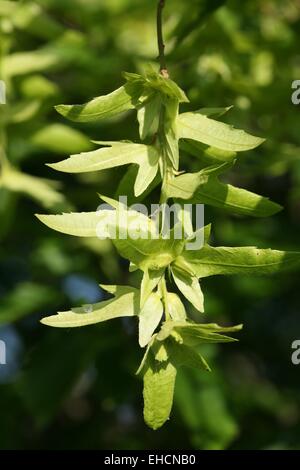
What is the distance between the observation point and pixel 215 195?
1.13m

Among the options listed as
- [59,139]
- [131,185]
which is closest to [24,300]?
[59,139]

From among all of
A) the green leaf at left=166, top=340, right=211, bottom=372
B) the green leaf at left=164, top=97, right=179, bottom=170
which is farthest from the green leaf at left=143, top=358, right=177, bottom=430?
the green leaf at left=164, top=97, right=179, bottom=170

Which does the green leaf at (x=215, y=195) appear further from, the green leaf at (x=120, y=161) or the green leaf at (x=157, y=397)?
the green leaf at (x=157, y=397)

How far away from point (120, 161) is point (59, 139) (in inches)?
26.3

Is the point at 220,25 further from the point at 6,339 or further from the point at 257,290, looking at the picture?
the point at 6,339

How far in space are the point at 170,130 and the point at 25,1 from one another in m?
0.76

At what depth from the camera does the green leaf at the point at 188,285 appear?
1125 mm

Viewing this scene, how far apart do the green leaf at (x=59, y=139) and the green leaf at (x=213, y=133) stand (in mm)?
653

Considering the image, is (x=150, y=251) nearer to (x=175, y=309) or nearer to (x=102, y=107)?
(x=175, y=309)

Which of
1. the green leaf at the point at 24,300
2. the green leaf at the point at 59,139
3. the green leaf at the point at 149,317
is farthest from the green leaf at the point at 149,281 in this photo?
the green leaf at the point at 24,300

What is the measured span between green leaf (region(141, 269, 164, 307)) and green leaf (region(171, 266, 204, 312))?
0.9 inches

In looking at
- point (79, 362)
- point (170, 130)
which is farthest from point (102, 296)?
point (170, 130)

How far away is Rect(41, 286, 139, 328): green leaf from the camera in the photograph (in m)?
1.07

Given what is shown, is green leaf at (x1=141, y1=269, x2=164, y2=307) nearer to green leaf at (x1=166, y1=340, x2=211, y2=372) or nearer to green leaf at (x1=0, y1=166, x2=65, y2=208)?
green leaf at (x1=166, y1=340, x2=211, y2=372)
